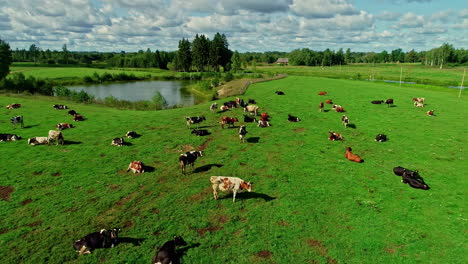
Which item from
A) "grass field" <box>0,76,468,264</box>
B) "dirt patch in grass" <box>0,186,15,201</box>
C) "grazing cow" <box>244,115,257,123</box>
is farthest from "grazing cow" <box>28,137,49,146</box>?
"grazing cow" <box>244,115,257,123</box>

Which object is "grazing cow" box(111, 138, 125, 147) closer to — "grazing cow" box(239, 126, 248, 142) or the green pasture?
"grazing cow" box(239, 126, 248, 142)

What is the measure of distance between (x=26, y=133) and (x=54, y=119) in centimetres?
592

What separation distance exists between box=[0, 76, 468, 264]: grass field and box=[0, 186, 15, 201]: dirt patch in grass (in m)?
0.12

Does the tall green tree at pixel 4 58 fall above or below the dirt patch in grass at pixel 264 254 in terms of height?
above

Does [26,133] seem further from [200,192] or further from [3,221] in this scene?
[200,192]

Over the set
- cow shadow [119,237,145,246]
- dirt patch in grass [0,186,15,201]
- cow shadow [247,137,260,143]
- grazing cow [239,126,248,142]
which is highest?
grazing cow [239,126,248,142]

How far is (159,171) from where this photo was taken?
17078mm

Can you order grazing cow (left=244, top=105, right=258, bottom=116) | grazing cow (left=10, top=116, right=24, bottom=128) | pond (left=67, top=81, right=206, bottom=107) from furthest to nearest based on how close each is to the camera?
1. pond (left=67, top=81, right=206, bottom=107)
2. grazing cow (left=244, top=105, right=258, bottom=116)
3. grazing cow (left=10, top=116, right=24, bottom=128)

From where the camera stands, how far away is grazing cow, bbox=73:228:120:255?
9.81 m

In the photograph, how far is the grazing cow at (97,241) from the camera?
386 inches

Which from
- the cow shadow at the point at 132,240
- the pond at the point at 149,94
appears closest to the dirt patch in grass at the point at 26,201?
the cow shadow at the point at 132,240

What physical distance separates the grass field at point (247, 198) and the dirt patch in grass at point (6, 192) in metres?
0.12

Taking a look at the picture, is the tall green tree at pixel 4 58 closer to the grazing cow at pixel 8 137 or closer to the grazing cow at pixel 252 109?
the grazing cow at pixel 8 137

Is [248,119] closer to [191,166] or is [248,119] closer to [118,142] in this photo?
[191,166]
